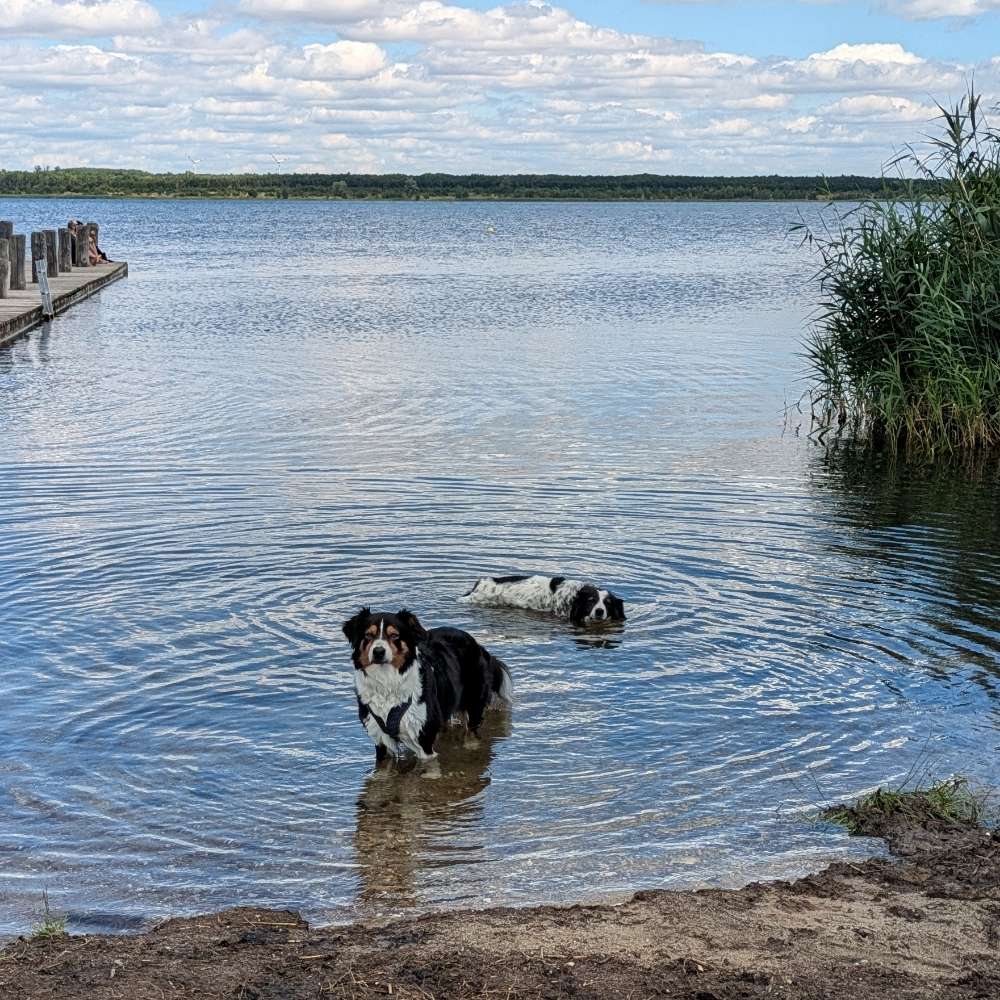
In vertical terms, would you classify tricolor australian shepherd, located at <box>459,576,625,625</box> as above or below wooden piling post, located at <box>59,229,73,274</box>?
below

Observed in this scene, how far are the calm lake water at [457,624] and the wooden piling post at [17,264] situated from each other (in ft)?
→ 41.4

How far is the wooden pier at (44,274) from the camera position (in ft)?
99.1

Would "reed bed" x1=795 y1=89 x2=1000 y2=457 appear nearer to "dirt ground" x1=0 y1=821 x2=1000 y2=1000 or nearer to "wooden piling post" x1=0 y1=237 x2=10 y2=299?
"dirt ground" x1=0 y1=821 x2=1000 y2=1000

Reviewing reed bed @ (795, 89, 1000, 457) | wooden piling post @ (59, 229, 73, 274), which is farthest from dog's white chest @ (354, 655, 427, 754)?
wooden piling post @ (59, 229, 73, 274)

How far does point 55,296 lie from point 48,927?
3104 centimetres

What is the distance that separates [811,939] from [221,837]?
2.93 meters

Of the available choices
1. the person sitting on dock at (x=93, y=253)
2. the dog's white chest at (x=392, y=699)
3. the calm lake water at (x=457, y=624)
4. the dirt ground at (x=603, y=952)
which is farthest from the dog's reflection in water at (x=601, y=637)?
the person sitting on dock at (x=93, y=253)

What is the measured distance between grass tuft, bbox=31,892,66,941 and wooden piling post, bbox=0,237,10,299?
2862cm

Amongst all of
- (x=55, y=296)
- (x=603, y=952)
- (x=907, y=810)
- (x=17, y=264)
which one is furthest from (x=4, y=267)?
(x=603, y=952)

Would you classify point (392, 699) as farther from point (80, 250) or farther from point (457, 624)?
point (80, 250)

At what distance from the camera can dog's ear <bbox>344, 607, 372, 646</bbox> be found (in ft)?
24.3

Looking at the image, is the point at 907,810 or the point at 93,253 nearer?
the point at 907,810

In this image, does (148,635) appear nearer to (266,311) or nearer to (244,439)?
(244,439)

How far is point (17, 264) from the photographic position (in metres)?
37.1
